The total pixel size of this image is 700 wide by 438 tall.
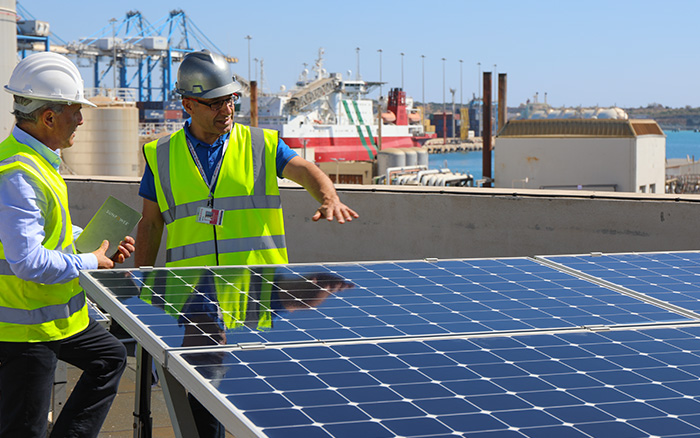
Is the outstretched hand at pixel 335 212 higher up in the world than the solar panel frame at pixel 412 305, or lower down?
higher up

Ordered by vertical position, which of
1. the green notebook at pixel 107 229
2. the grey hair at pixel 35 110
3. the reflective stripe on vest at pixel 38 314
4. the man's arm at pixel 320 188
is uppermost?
the grey hair at pixel 35 110

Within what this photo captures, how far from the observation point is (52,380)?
11.1ft

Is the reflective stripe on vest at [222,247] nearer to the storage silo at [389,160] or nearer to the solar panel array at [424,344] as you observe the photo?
the solar panel array at [424,344]

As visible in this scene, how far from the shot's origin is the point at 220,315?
9.56 feet

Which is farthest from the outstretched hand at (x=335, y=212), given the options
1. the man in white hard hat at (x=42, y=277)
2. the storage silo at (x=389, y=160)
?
the storage silo at (x=389, y=160)

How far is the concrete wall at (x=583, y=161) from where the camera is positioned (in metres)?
34.1

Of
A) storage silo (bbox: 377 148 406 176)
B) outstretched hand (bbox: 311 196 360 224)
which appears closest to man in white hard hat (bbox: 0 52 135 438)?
outstretched hand (bbox: 311 196 360 224)

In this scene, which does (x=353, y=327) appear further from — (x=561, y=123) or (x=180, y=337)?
(x=561, y=123)

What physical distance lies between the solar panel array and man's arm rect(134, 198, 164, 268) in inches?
24.1

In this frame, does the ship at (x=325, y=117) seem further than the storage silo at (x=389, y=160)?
Yes

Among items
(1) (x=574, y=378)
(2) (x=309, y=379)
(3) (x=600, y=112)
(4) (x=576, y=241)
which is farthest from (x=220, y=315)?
(3) (x=600, y=112)

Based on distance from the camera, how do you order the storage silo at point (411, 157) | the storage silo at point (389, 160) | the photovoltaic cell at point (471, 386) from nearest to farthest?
the photovoltaic cell at point (471, 386) → the storage silo at point (389, 160) → the storage silo at point (411, 157)

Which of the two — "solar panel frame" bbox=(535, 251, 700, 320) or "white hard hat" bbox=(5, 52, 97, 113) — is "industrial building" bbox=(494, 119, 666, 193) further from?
"white hard hat" bbox=(5, 52, 97, 113)

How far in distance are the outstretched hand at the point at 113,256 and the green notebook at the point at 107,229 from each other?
0.03m
